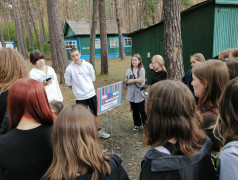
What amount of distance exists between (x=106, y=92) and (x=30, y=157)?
80.3 inches

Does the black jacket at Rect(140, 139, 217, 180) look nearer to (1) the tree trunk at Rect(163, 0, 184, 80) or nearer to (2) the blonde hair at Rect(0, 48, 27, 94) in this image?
(2) the blonde hair at Rect(0, 48, 27, 94)

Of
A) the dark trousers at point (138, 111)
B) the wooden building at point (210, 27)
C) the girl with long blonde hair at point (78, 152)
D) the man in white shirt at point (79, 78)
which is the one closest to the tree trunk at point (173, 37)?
the dark trousers at point (138, 111)

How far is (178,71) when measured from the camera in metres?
5.42

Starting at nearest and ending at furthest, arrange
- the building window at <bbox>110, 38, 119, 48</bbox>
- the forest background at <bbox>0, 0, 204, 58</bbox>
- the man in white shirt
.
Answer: the man in white shirt
the building window at <bbox>110, 38, 119, 48</bbox>
the forest background at <bbox>0, 0, 204, 58</bbox>

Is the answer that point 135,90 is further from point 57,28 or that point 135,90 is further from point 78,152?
point 57,28

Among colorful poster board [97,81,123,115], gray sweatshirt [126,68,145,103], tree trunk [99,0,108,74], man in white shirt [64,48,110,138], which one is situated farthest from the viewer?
tree trunk [99,0,108,74]

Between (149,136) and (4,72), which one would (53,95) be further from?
(149,136)

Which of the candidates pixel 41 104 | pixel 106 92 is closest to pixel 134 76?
pixel 106 92

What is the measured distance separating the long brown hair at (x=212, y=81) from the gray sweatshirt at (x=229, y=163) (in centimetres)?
74

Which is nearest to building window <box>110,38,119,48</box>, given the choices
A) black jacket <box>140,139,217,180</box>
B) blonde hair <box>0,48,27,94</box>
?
blonde hair <box>0,48,27,94</box>

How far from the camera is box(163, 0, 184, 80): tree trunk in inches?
198

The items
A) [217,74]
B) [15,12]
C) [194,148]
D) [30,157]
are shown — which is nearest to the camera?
[194,148]

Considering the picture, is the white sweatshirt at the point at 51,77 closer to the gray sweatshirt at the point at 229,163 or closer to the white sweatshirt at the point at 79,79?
the white sweatshirt at the point at 79,79

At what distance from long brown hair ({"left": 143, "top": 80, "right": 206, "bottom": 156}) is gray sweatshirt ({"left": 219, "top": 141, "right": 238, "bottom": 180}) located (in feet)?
0.57
